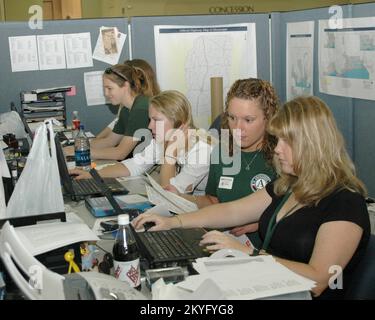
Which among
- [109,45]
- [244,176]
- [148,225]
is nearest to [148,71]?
[109,45]

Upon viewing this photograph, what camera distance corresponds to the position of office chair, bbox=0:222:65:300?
974 mm

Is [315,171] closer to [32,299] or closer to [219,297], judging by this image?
[219,297]

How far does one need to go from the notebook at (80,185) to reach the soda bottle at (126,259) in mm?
701

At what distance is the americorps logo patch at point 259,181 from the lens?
83.7 inches

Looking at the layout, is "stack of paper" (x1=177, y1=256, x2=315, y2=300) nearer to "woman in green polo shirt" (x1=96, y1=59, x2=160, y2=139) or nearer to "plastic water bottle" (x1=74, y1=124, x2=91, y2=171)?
"plastic water bottle" (x1=74, y1=124, x2=91, y2=171)

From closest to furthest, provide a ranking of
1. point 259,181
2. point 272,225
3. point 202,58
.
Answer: point 272,225 → point 259,181 → point 202,58

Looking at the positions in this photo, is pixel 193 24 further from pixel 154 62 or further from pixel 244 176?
pixel 244 176

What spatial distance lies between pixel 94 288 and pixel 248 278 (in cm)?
35

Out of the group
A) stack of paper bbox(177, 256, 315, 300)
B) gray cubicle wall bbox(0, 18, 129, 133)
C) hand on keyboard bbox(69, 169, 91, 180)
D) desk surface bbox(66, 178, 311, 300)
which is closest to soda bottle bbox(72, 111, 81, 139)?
gray cubicle wall bbox(0, 18, 129, 133)

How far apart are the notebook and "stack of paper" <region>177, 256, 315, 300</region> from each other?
876mm

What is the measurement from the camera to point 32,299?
37.8 inches

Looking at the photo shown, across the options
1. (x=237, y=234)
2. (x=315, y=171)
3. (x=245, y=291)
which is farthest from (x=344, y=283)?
(x=237, y=234)

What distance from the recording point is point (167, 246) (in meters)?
1.59
